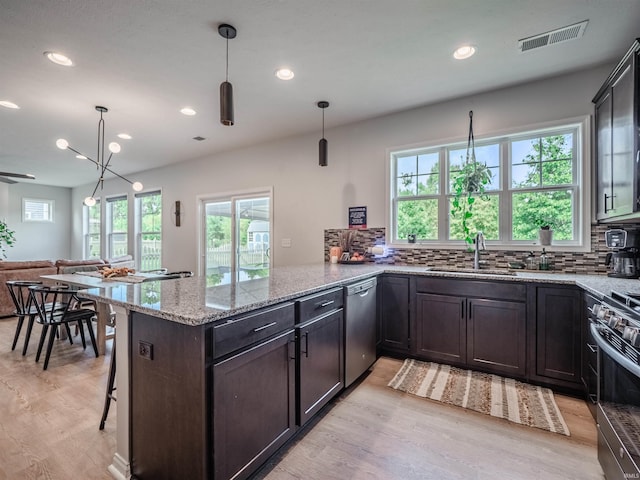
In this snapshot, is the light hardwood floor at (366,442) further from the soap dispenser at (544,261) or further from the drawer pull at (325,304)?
the soap dispenser at (544,261)

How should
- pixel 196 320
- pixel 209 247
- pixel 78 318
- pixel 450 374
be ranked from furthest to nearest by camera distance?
1. pixel 209 247
2. pixel 78 318
3. pixel 450 374
4. pixel 196 320

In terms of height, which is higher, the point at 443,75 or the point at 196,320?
the point at 443,75

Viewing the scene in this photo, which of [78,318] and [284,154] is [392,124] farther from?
[78,318]

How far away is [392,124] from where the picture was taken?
3715 mm

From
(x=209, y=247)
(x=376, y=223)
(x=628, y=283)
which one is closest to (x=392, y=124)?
(x=376, y=223)

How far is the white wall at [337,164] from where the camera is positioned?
9.74 ft

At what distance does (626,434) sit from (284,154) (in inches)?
168

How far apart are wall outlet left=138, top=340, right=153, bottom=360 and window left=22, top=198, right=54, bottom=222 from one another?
944 cm

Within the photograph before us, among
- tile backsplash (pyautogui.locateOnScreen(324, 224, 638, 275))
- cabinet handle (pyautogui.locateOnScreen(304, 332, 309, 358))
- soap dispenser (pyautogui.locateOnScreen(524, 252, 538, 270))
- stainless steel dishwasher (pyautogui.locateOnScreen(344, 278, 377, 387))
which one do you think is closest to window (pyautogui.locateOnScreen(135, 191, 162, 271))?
tile backsplash (pyautogui.locateOnScreen(324, 224, 638, 275))

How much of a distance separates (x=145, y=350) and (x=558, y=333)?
2.77m

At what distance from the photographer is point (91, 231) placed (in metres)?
8.22

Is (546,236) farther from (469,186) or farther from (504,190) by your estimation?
(469,186)

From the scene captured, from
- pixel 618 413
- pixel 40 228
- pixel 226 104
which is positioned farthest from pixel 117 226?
pixel 618 413

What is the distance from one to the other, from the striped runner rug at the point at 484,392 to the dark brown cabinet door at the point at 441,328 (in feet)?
0.44
